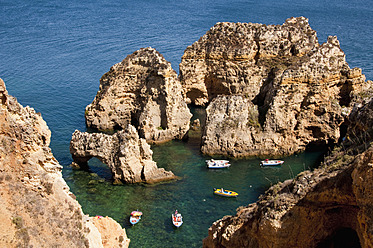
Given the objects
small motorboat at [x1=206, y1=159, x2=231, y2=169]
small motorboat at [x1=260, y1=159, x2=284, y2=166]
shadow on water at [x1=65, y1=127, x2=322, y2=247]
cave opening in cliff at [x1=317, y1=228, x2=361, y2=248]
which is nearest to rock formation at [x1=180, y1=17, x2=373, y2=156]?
shadow on water at [x1=65, y1=127, x2=322, y2=247]

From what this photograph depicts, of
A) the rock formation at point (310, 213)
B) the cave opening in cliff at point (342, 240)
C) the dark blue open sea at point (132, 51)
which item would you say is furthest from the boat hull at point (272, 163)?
the cave opening in cliff at point (342, 240)

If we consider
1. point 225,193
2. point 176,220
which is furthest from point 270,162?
point 176,220

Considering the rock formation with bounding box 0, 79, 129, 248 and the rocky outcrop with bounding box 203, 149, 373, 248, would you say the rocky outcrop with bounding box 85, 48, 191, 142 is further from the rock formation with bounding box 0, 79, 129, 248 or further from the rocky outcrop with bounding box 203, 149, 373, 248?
the rocky outcrop with bounding box 203, 149, 373, 248

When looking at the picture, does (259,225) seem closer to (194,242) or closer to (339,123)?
Answer: (194,242)

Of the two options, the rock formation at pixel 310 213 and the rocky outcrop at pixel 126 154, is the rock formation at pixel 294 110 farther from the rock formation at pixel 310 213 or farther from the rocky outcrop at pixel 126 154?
the rock formation at pixel 310 213

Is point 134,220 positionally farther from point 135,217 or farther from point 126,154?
point 126,154

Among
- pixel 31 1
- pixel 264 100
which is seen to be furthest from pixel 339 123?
pixel 31 1

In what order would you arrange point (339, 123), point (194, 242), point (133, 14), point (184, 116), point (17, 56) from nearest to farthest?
point (194, 242) < point (339, 123) < point (184, 116) < point (17, 56) < point (133, 14)
